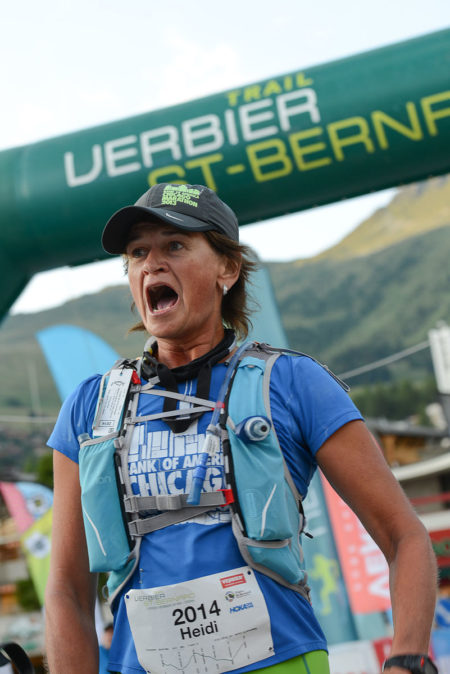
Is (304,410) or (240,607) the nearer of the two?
(240,607)

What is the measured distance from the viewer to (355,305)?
43.6 metres

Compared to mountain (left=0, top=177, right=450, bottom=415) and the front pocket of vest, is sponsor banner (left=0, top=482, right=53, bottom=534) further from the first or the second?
mountain (left=0, top=177, right=450, bottom=415)

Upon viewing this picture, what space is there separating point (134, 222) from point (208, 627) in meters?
0.78

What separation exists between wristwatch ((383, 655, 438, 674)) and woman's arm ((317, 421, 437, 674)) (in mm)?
66

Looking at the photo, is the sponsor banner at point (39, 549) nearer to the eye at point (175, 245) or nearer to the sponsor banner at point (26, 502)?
the sponsor banner at point (26, 502)

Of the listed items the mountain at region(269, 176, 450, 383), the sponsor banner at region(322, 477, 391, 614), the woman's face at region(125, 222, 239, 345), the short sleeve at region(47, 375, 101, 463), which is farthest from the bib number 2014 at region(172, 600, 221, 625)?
the mountain at region(269, 176, 450, 383)

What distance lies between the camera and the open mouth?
150cm

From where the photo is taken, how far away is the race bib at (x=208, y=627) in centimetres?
125

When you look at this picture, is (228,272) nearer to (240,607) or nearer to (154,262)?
(154,262)

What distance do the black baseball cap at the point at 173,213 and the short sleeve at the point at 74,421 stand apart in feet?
1.00

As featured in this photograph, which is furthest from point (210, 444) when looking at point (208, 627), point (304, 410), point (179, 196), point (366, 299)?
point (366, 299)

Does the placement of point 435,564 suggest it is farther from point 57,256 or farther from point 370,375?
point 370,375

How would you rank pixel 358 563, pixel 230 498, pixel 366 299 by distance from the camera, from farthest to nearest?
pixel 366 299, pixel 358 563, pixel 230 498

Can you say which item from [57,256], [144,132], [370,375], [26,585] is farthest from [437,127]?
[370,375]
